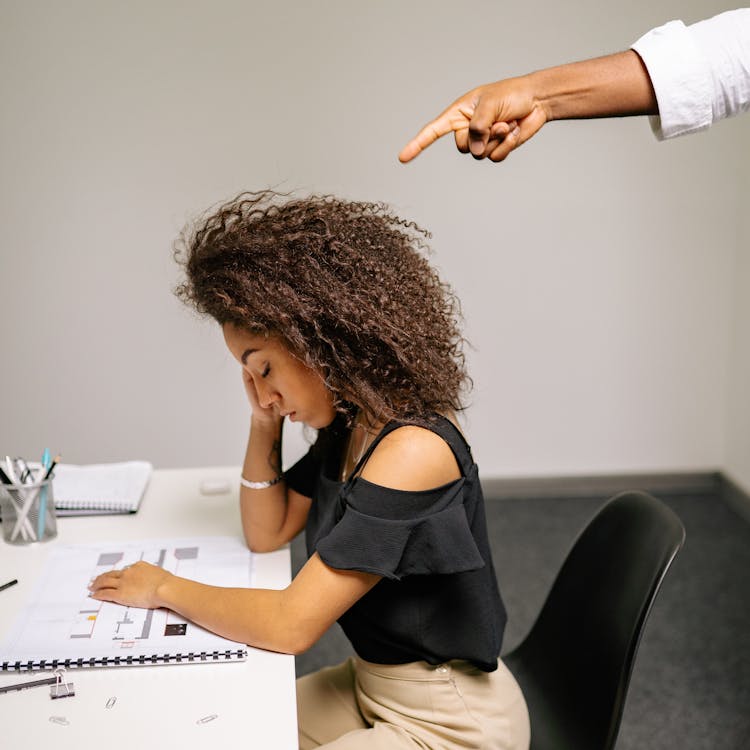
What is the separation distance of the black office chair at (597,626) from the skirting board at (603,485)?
2.03 metres

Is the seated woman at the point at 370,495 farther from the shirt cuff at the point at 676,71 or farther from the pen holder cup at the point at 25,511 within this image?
the shirt cuff at the point at 676,71

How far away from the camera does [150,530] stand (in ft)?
4.94

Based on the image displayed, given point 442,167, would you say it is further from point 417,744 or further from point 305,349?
point 417,744

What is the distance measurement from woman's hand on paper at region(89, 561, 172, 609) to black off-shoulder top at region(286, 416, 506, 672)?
0.80 feet

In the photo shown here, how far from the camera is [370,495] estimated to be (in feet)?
3.80

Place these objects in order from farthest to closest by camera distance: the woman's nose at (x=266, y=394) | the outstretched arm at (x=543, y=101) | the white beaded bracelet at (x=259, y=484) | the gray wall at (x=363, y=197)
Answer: the gray wall at (x=363, y=197) → the white beaded bracelet at (x=259, y=484) → the woman's nose at (x=266, y=394) → the outstretched arm at (x=543, y=101)

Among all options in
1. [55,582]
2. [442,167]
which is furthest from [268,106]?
[55,582]

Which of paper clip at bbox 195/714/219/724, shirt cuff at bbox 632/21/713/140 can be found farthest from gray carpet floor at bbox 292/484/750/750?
shirt cuff at bbox 632/21/713/140

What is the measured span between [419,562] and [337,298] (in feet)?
1.25

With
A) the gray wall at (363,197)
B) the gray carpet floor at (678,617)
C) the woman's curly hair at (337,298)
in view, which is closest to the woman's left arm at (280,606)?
the woman's curly hair at (337,298)

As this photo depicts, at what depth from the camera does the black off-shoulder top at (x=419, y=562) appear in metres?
Result: 1.14

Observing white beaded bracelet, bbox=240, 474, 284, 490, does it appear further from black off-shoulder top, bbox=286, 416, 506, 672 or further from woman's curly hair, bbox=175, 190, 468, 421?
woman's curly hair, bbox=175, 190, 468, 421

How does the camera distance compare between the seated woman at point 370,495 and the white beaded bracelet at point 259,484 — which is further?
the white beaded bracelet at point 259,484

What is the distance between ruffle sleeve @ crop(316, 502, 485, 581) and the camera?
1.13m
